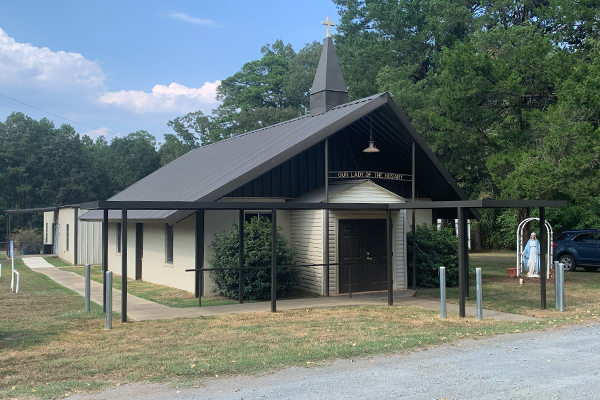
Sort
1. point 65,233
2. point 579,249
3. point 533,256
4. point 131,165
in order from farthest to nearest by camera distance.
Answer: point 131,165 → point 65,233 → point 579,249 → point 533,256

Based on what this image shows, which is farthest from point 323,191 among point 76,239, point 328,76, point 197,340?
point 76,239

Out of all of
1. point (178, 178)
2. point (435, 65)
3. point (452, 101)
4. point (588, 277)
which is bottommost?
point (588, 277)

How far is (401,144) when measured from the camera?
641 inches

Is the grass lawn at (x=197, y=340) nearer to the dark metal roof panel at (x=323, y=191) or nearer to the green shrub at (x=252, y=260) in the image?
the green shrub at (x=252, y=260)

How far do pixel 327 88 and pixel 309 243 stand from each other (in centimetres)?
603

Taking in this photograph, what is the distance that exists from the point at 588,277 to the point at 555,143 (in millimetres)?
5429

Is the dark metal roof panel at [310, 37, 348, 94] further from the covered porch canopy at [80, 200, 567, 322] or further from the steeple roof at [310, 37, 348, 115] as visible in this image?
the covered porch canopy at [80, 200, 567, 322]

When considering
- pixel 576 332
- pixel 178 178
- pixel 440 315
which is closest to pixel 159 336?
pixel 440 315

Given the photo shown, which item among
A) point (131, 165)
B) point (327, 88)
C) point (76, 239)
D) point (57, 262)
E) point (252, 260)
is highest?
point (131, 165)

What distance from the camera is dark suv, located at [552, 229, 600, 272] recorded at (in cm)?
2108

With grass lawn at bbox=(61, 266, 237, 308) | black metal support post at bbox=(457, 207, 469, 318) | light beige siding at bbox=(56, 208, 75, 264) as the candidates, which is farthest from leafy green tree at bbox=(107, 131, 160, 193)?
black metal support post at bbox=(457, 207, 469, 318)

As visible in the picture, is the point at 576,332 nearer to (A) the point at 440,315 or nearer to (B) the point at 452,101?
(A) the point at 440,315

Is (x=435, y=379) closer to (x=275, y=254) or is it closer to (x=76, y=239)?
(x=275, y=254)

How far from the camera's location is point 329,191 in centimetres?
1498
